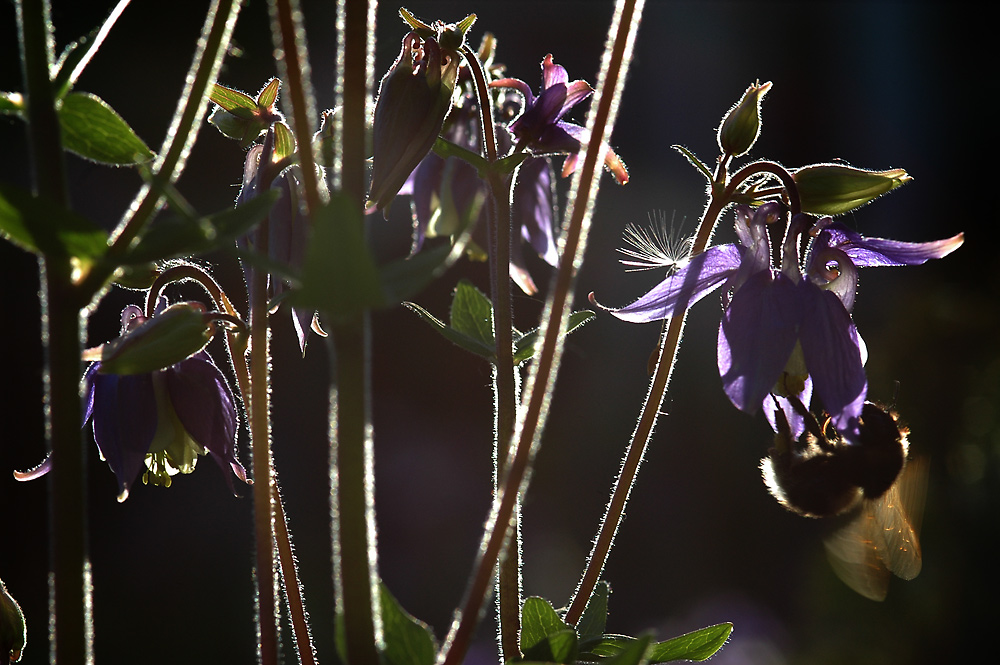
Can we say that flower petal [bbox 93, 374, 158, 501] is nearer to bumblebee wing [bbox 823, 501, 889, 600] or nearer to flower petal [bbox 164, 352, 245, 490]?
flower petal [bbox 164, 352, 245, 490]

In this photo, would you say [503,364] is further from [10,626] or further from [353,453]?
[10,626]

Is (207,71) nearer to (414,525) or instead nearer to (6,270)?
(414,525)

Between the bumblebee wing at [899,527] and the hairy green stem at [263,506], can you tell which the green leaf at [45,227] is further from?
the bumblebee wing at [899,527]

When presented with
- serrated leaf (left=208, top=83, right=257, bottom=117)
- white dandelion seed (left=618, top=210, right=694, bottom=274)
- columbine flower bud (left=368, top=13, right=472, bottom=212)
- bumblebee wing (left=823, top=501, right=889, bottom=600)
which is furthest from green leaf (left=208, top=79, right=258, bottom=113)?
bumblebee wing (left=823, top=501, right=889, bottom=600)

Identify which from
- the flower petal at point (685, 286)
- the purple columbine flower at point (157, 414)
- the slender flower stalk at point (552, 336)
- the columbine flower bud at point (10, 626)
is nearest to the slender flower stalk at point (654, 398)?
the flower petal at point (685, 286)

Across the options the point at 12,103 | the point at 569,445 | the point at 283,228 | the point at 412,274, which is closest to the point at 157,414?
the point at 283,228
